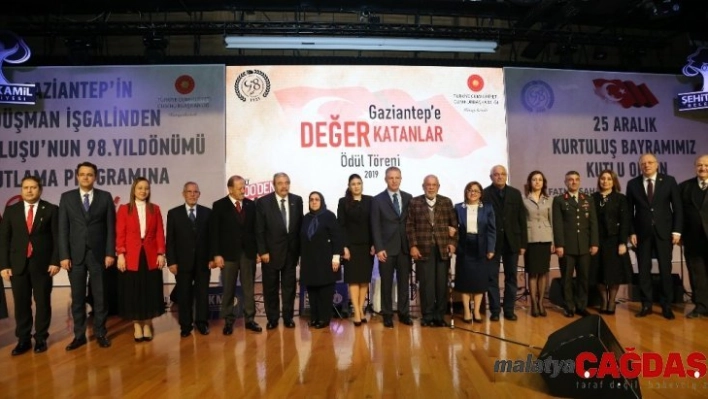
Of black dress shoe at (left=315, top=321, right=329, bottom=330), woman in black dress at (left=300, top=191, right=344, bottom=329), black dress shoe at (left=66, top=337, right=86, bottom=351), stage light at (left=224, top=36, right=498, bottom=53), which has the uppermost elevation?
stage light at (left=224, top=36, right=498, bottom=53)

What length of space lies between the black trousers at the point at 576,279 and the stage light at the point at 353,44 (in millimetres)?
3862

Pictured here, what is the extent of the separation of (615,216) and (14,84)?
27.0ft

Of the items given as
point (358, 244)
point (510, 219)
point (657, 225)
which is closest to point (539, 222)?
point (510, 219)

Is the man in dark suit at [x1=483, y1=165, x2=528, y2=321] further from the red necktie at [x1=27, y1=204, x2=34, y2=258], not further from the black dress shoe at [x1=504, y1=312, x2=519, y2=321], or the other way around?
the red necktie at [x1=27, y1=204, x2=34, y2=258]

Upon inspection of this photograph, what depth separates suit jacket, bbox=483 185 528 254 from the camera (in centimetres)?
430

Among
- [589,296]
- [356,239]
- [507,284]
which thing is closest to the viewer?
[356,239]

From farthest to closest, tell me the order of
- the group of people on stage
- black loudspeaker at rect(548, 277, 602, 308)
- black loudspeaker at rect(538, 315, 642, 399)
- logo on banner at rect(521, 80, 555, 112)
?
logo on banner at rect(521, 80, 555, 112), black loudspeaker at rect(548, 277, 602, 308), the group of people on stage, black loudspeaker at rect(538, 315, 642, 399)

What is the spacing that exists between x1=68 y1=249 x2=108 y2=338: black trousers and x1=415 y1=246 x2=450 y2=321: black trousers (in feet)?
9.26

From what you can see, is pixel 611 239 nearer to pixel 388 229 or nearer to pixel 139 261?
pixel 388 229

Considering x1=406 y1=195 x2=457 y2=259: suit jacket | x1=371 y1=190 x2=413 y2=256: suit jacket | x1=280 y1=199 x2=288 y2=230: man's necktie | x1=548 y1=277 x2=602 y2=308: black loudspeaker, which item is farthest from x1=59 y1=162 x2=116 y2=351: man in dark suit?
x1=548 y1=277 x2=602 y2=308: black loudspeaker

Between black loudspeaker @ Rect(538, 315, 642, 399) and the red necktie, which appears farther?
the red necktie

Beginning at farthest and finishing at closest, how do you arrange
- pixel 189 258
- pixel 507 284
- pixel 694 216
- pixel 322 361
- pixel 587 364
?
pixel 507 284 → pixel 694 216 → pixel 189 258 → pixel 322 361 → pixel 587 364

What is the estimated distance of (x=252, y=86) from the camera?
21.8 feet

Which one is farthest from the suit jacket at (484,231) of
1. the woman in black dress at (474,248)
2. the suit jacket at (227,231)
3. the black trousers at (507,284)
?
the suit jacket at (227,231)
